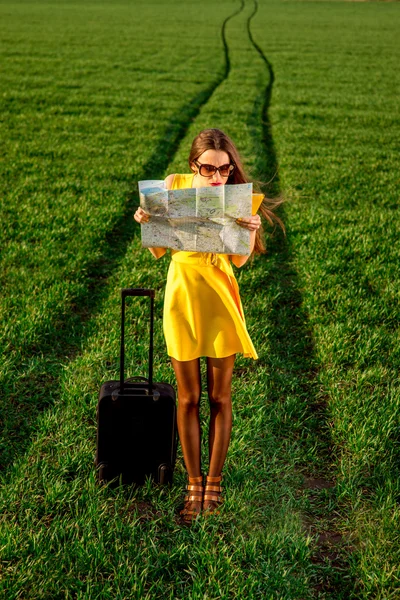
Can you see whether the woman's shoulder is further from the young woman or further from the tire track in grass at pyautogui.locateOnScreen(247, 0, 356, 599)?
the tire track in grass at pyautogui.locateOnScreen(247, 0, 356, 599)

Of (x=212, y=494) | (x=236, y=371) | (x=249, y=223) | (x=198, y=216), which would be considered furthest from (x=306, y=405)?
(x=198, y=216)

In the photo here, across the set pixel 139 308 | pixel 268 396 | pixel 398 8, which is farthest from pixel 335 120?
pixel 398 8

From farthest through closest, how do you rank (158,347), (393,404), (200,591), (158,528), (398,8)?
1. (398,8)
2. (158,347)
3. (393,404)
4. (158,528)
5. (200,591)

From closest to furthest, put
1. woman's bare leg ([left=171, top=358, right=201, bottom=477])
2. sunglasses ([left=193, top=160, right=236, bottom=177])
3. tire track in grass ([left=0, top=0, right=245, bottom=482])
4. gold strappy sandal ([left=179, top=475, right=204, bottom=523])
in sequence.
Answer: sunglasses ([left=193, top=160, right=236, bottom=177]), woman's bare leg ([left=171, top=358, right=201, bottom=477]), gold strappy sandal ([left=179, top=475, right=204, bottom=523]), tire track in grass ([left=0, top=0, right=245, bottom=482])

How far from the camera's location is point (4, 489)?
3.14 meters

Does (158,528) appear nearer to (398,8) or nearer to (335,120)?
(335,120)

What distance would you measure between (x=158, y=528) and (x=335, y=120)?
1296 cm

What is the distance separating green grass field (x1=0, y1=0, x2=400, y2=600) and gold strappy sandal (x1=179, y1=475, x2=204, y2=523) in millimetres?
74

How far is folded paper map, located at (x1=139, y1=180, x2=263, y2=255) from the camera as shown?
8.50 feet

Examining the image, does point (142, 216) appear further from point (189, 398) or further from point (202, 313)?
point (189, 398)

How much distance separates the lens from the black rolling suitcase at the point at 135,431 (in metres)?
3.07

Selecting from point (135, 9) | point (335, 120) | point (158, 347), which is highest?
point (135, 9)

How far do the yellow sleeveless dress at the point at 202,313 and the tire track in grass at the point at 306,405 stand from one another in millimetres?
1045

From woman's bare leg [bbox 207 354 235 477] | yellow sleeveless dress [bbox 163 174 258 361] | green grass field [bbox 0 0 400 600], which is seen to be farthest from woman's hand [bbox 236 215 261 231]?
green grass field [bbox 0 0 400 600]
